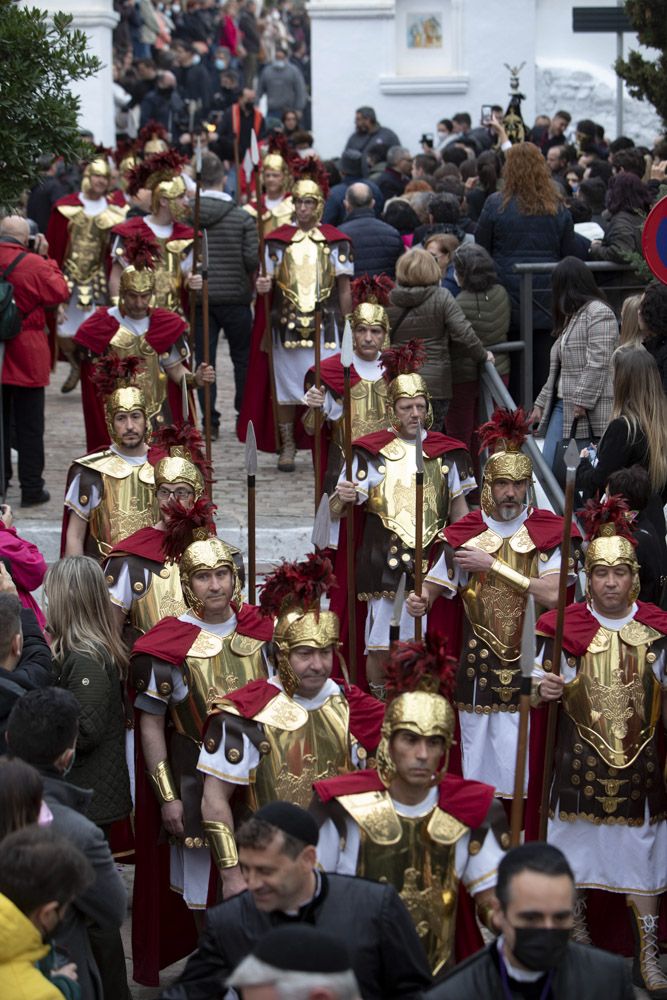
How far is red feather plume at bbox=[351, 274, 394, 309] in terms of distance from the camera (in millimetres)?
10680

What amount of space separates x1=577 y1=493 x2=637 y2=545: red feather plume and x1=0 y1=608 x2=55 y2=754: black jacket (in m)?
2.00

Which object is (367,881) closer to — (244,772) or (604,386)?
(244,772)

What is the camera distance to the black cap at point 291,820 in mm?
4758

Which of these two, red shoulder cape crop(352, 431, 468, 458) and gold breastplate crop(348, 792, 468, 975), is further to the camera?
red shoulder cape crop(352, 431, 468, 458)

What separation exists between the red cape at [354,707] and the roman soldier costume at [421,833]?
672 millimetres

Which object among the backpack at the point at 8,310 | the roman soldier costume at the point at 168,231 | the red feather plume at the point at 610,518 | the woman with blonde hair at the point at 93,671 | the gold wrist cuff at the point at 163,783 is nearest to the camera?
the woman with blonde hair at the point at 93,671

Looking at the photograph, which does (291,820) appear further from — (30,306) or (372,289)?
(30,306)

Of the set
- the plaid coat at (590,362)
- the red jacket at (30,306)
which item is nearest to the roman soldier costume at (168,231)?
the red jacket at (30,306)

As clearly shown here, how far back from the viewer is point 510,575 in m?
7.80

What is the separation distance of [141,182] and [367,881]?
885 centimetres

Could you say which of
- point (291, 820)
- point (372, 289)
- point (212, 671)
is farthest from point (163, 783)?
point (372, 289)

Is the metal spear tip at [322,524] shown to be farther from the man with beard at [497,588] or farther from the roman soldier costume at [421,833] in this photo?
the roman soldier costume at [421,833]

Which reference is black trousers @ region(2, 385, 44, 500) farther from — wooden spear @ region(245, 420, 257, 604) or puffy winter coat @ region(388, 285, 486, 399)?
wooden spear @ region(245, 420, 257, 604)

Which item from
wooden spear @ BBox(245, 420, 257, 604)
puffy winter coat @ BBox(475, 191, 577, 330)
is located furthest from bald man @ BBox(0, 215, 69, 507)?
Result: wooden spear @ BBox(245, 420, 257, 604)
